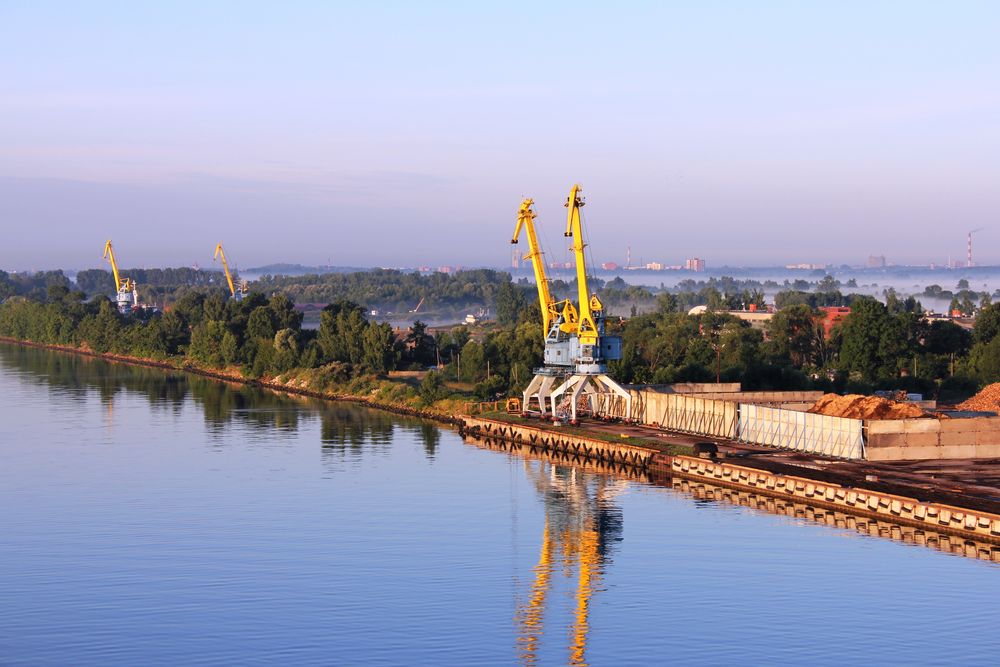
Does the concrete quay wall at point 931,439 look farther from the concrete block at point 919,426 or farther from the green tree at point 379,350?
the green tree at point 379,350

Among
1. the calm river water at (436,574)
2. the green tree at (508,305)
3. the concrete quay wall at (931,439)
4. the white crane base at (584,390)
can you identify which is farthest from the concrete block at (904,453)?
the green tree at (508,305)

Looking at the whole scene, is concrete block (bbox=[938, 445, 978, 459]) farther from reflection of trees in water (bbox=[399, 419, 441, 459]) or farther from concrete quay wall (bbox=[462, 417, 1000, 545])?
reflection of trees in water (bbox=[399, 419, 441, 459])

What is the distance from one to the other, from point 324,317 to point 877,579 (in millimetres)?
83818

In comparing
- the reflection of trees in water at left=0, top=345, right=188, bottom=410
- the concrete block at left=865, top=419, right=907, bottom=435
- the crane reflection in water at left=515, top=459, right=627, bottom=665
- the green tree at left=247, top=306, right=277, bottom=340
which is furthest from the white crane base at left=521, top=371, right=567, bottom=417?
the green tree at left=247, top=306, right=277, bottom=340

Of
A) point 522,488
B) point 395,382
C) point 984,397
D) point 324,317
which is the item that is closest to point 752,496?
point 522,488

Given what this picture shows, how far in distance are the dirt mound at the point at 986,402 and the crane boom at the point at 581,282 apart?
19.4m

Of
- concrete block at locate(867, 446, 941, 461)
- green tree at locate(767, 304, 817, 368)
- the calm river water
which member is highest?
green tree at locate(767, 304, 817, 368)

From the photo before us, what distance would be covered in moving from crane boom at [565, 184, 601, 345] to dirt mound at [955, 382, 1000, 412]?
63.7ft

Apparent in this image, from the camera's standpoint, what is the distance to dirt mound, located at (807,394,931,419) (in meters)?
59.6

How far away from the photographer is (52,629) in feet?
113

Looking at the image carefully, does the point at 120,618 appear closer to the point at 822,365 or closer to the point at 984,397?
the point at 984,397

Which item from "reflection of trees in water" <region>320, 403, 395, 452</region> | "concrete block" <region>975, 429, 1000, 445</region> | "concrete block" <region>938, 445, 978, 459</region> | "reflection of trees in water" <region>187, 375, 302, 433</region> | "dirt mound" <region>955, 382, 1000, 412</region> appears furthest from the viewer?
"reflection of trees in water" <region>187, 375, 302, 433</region>

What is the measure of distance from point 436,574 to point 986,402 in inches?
→ 1661

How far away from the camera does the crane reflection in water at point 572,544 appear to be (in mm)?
34906
